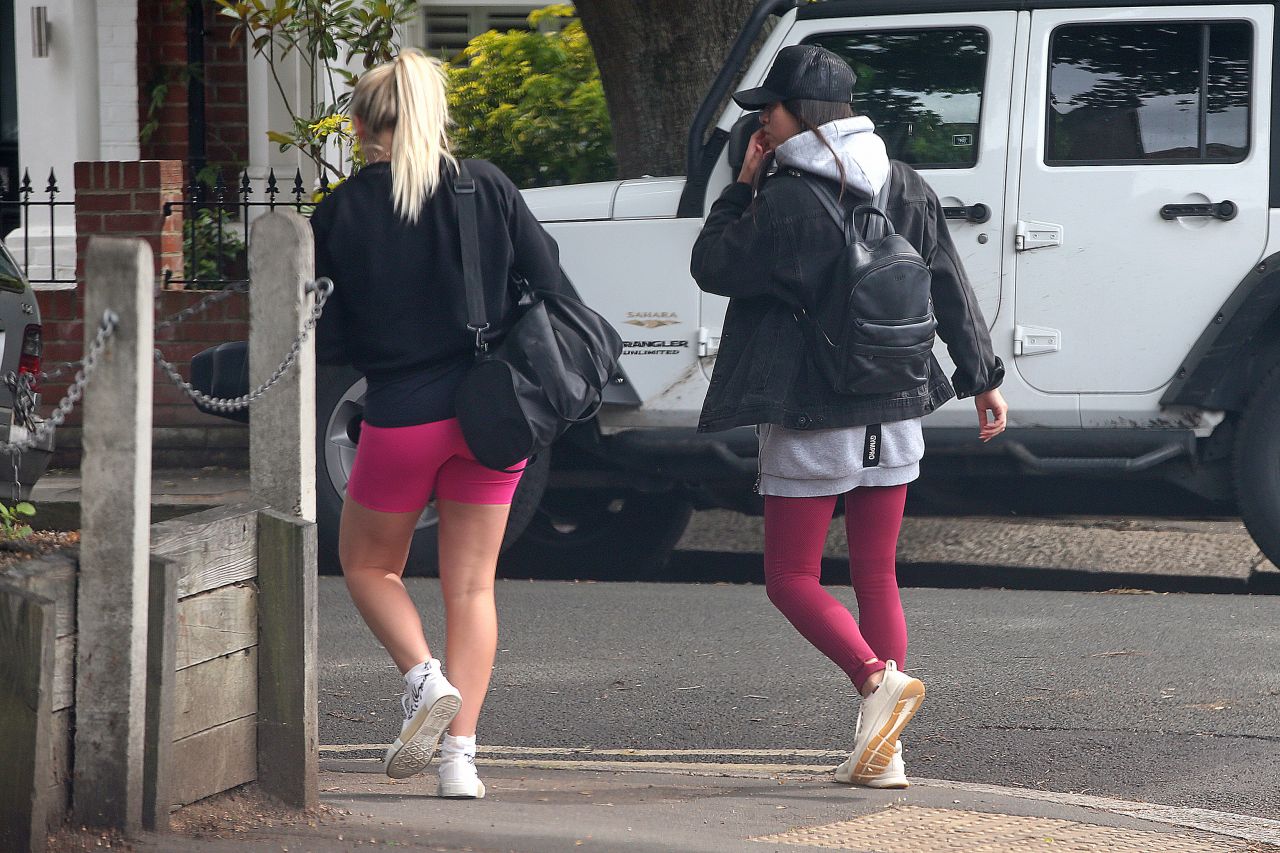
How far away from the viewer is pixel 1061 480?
7301 millimetres

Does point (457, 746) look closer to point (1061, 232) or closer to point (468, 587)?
point (468, 587)

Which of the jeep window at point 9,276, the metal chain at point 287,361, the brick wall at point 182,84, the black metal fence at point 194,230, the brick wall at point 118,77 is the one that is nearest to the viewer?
the metal chain at point 287,361

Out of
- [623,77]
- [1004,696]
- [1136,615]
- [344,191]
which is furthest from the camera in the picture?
[623,77]

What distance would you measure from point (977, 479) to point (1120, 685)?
1.91 meters

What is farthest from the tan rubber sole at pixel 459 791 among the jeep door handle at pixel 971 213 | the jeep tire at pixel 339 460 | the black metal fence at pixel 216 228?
the black metal fence at pixel 216 228

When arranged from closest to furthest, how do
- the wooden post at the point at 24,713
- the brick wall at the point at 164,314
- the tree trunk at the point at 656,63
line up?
the wooden post at the point at 24,713 < the tree trunk at the point at 656,63 < the brick wall at the point at 164,314

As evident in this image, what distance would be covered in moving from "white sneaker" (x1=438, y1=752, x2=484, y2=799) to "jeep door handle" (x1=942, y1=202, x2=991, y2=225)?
3.49 m

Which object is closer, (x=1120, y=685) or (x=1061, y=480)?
(x=1120, y=685)

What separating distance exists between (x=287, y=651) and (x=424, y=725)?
0.36m

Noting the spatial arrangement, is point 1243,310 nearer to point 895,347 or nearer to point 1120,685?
point 1120,685

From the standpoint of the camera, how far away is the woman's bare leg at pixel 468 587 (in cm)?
387

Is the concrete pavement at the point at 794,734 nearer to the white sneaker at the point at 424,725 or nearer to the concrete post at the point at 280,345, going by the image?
the white sneaker at the point at 424,725

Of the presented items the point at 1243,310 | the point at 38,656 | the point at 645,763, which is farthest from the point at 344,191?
the point at 1243,310

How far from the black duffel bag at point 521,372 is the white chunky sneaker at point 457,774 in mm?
646
